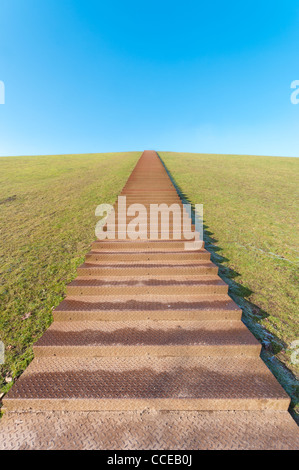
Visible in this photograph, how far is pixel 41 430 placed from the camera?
1.77 m

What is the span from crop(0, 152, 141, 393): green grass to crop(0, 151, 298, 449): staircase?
42cm

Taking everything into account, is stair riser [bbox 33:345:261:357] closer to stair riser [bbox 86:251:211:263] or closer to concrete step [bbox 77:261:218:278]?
concrete step [bbox 77:261:218:278]

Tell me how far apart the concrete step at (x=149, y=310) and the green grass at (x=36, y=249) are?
52cm

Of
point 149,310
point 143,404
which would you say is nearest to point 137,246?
point 149,310

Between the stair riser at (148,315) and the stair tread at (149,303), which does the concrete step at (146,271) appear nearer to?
the stair tread at (149,303)

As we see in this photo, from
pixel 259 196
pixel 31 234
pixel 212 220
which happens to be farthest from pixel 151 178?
pixel 31 234

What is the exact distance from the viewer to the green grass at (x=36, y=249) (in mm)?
2788

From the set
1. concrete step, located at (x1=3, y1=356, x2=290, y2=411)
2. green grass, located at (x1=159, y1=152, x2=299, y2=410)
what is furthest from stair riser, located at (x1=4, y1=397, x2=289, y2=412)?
green grass, located at (x1=159, y1=152, x2=299, y2=410)

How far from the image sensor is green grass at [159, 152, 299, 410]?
9.76 feet

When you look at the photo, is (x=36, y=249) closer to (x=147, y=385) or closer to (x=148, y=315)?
(x=148, y=315)

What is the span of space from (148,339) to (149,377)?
426mm

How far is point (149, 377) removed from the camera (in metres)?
2.10
